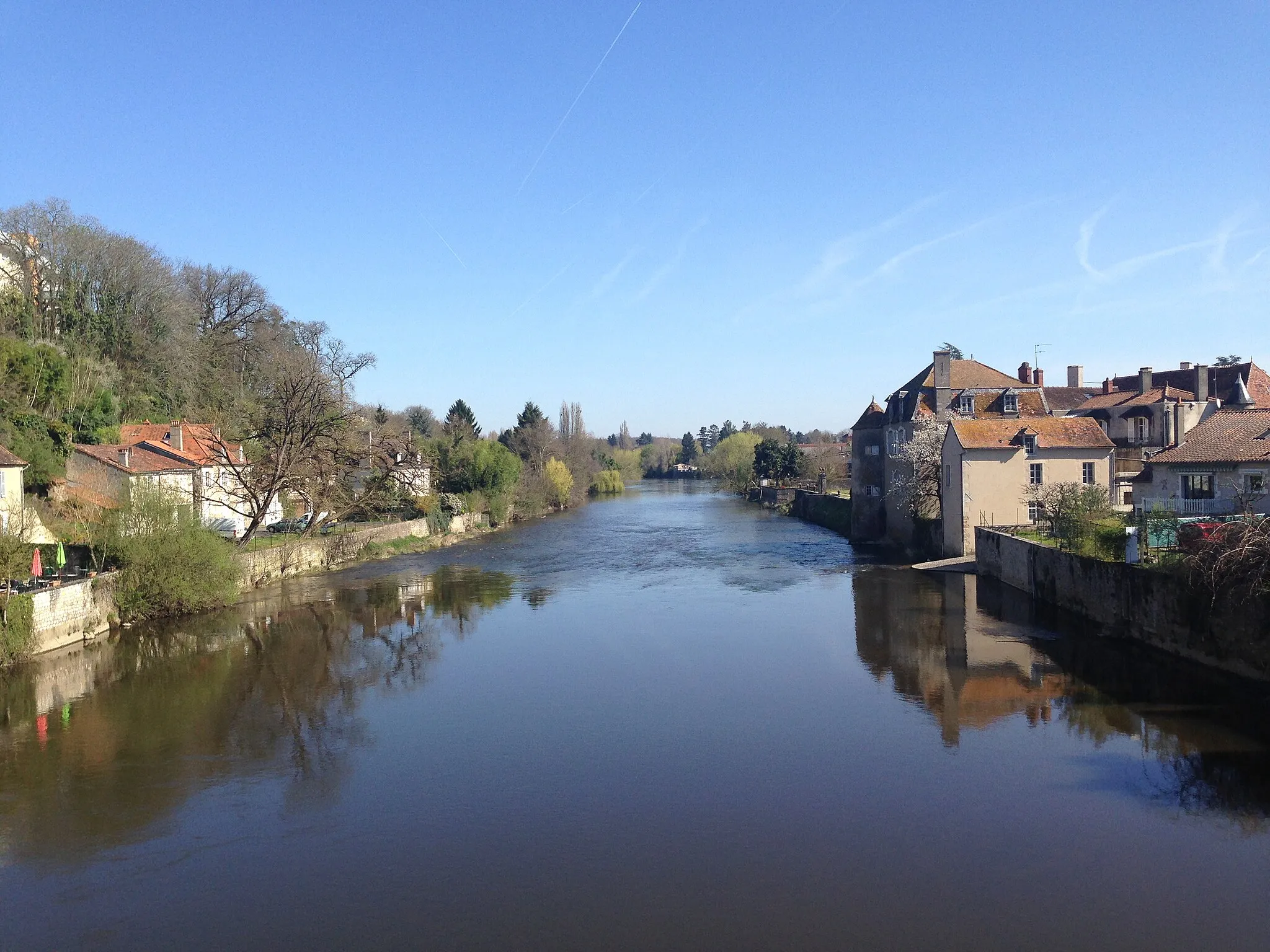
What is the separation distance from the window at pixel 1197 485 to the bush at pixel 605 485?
64.1 m

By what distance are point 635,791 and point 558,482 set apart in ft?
176

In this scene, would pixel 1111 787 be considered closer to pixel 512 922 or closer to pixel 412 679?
pixel 512 922

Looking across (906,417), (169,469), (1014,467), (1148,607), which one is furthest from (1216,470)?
(169,469)

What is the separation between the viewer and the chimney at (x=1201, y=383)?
1534 inches

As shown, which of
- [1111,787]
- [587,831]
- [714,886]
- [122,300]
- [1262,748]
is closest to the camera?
[714,886]

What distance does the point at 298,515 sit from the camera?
3991 cm

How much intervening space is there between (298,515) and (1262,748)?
36.4m

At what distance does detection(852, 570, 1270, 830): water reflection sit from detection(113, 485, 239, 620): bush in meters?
16.0

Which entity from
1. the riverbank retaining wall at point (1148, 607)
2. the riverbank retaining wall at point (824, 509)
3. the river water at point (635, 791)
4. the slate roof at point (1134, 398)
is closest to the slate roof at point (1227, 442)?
the riverbank retaining wall at point (1148, 607)

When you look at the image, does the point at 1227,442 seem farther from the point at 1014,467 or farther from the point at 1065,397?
the point at 1065,397

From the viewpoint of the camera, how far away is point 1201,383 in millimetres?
39312

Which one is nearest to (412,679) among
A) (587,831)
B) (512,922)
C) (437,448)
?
(587,831)

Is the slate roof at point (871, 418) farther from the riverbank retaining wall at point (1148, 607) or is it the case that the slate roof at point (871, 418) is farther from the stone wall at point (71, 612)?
the stone wall at point (71, 612)

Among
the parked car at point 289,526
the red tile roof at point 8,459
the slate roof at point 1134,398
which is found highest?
the slate roof at point 1134,398
